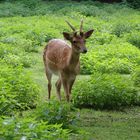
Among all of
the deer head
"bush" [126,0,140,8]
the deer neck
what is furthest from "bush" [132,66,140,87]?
"bush" [126,0,140,8]

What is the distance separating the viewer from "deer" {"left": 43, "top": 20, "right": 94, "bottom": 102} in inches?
377

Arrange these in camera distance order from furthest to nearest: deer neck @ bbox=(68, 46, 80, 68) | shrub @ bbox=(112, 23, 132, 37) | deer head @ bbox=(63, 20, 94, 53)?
shrub @ bbox=(112, 23, 132, 37)
deer neck @ bbox=(68, 46, 80, 68)
deer head @ bbox=(63, 20, 94, 53)

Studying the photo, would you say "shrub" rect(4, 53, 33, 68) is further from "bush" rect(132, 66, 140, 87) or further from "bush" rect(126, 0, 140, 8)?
"bush" rect(126, 0, 140, 8)

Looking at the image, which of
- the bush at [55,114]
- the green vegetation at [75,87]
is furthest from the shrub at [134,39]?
the bush at [55,114]

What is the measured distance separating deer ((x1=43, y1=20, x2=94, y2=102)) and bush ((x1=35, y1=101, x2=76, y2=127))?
1764 mm

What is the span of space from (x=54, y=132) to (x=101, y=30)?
1515 centimetres

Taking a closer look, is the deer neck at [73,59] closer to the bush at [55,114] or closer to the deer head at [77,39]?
the deer head at [77,39]

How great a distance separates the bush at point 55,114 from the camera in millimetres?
7787

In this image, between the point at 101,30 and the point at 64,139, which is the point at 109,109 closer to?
the point at 64,139

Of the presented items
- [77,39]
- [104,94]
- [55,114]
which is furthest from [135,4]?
[55,114]

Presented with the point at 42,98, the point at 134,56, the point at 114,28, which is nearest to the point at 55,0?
the point at 114,28

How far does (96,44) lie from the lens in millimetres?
17438

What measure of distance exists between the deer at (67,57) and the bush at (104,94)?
347mm

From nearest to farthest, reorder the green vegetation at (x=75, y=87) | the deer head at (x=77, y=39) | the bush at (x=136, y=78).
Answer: the green vegetation at (x=75, y=87) < the deer head at (x=77, y=39) < the bush at (x=136, y=78)
